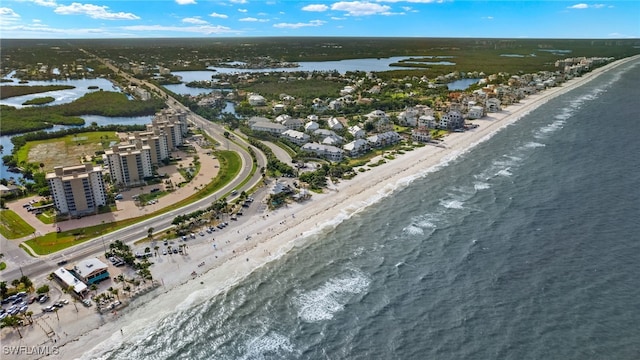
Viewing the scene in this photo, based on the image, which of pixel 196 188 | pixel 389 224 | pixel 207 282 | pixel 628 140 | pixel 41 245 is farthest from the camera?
pixel 628 140

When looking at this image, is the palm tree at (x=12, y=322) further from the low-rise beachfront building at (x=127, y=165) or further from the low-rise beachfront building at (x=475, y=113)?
the low-rise beachfront building at (x=475, y=113)

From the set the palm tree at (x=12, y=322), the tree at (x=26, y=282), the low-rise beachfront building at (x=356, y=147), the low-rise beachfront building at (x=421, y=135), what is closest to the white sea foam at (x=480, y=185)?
the low-rise beachfront building at (x=356, y=147)

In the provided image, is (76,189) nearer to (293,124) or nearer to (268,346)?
(268,346)

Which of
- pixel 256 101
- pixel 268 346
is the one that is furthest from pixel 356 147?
pixel 256 101

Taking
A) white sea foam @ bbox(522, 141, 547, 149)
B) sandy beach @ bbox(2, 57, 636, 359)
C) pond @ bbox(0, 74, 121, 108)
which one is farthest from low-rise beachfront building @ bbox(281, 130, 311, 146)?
pond @ bbox(0, 74, 121, 108)

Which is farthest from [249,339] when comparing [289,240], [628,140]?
[628,140]

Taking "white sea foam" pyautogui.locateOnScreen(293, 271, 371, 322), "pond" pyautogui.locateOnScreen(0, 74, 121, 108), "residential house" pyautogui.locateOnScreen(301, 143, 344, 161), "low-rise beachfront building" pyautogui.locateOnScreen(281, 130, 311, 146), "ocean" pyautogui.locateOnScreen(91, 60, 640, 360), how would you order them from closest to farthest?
"ocean" pyautogui.locateOnScreen(91, 60, 640, 360)
"white sea foam" pyautogui.locateOnScreen(293, 271, 371, 322)
"residential house" pyautogui.locateOnScreen(301, 143, 344, 161)
"low-rise beachfront building" pyautogui.locateOnScreen(281, 130, 311, 146)
"pond" pyautogui.locateOnScreen(0, 74, 121, 108)

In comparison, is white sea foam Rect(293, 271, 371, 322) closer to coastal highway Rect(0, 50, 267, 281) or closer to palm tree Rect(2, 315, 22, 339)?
coastal highway Rect(0, 50, 267, 281)

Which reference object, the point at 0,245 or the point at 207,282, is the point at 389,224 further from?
the point at 0,245
